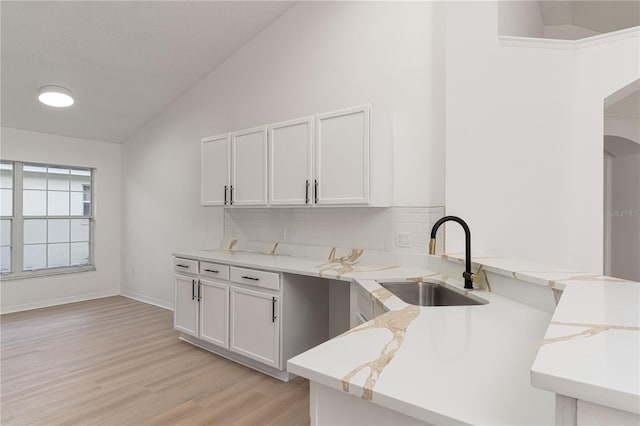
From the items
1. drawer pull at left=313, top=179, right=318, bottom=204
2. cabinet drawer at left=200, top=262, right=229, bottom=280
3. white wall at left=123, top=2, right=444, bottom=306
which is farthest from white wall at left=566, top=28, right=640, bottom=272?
cabinet drawer at left=200, top=262, right=229, bottom=280

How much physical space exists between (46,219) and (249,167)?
363cm

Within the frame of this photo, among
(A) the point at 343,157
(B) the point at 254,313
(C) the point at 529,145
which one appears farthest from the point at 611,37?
(B) the point at 254,313

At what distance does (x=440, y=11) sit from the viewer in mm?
2725

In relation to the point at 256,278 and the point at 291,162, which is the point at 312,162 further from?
the point at 256,278

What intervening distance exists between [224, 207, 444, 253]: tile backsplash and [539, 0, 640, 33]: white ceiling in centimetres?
313

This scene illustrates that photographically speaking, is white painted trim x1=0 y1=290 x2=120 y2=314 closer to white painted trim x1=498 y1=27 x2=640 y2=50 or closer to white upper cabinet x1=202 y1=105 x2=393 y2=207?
white upper cabinet x1=202 y1=105 x2=393 y2=207

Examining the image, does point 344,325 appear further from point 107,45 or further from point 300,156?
point 107,45

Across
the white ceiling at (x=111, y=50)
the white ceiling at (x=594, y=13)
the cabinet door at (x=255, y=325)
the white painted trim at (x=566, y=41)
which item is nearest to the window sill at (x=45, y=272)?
the white ceiling at (x=111, y=50)

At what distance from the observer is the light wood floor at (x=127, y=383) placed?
234cm

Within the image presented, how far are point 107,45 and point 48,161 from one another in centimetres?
240

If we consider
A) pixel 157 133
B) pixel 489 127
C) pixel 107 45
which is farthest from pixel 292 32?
pixel 157 133

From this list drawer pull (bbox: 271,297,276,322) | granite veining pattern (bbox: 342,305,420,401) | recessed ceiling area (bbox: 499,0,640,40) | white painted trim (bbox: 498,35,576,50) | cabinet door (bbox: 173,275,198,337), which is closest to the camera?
granite veining pattern (bbox: 342,305,420,401)

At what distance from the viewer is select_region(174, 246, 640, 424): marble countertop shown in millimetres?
637

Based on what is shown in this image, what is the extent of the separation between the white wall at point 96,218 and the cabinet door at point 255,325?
361 cm
